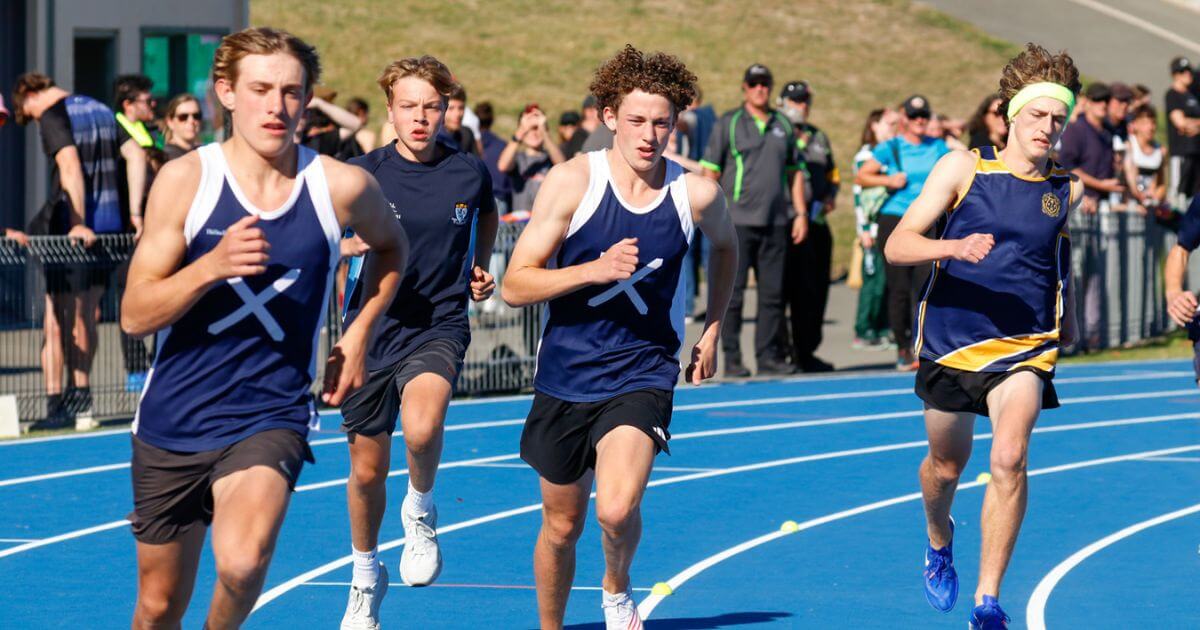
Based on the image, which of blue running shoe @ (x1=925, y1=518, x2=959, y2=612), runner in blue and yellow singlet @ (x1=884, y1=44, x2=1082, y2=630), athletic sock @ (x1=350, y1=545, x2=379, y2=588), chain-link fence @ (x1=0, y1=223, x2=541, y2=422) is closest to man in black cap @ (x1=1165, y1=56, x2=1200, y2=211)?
chain-link fence @ (x1=0, y1=223, x2=541, y2=422)

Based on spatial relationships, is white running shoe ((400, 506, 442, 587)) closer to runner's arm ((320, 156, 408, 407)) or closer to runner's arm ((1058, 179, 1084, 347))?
runner's arm ((320, 156, 408, 407))

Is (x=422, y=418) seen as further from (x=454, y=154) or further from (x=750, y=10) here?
(x=750, y=10)

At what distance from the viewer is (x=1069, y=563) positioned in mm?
9016

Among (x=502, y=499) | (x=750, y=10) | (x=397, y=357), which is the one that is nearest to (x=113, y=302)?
(x=502, y=499)

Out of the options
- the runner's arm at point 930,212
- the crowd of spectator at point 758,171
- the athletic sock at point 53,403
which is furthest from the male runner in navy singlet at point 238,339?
the athletic sock at point 53,403

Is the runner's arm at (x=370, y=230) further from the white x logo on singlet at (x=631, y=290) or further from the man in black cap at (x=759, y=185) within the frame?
the man in black cap at (x=759, y=185)

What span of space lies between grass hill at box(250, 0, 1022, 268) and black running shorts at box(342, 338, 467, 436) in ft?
99.6

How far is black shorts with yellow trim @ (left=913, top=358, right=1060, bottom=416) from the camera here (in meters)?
7.57

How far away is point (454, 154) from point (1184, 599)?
3.61 meters

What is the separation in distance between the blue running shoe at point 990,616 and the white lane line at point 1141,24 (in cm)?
3857

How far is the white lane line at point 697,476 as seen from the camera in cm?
831

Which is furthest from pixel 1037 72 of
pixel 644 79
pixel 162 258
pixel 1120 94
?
pixel 1120 94

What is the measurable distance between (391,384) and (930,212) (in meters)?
2.27

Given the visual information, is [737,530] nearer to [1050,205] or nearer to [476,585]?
[476,585]
